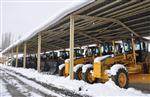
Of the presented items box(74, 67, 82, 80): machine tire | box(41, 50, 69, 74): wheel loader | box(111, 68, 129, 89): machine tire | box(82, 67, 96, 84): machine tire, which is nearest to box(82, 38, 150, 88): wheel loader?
box(82, 67, 96, 84): machine tire

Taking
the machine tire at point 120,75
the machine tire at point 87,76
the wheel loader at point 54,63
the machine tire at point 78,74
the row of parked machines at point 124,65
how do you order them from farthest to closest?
1. the wheel loader at point 54,63
2. the machine tire at point 78,74
3. the machine tire at point 87,76
4. the row of parked machines at point 124,65
5. the machine tire at point 120,75

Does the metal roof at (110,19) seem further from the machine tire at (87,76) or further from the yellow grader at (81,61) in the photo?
the machine tire at (87,76)

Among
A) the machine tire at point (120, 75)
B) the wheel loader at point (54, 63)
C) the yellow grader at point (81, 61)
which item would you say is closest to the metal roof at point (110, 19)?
the yellow grader at point (81, 61)

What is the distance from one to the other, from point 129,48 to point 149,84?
6.31 feet

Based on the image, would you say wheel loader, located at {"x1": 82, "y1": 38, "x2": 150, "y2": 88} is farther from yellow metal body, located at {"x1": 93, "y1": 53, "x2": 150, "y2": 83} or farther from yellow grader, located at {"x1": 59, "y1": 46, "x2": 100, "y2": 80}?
yellow grader, located at {"x1": 59, "y1": 46, "x2": 100, "y2": 80}

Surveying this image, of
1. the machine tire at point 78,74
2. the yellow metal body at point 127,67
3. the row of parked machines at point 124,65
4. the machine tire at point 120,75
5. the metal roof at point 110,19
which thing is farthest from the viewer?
the machine tire at point 78,74

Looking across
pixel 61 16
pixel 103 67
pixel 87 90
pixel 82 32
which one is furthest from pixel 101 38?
pixel 87 90

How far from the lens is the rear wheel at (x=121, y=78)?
450 inches

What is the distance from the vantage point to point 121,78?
1174 cm

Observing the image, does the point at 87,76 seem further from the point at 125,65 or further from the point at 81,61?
the point at 81,61

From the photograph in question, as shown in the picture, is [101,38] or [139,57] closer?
[139,57]

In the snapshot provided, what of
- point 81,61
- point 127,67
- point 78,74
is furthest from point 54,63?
point 127,67

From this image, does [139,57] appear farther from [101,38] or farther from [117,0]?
[101,38]

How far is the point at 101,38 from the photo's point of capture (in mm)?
22469
